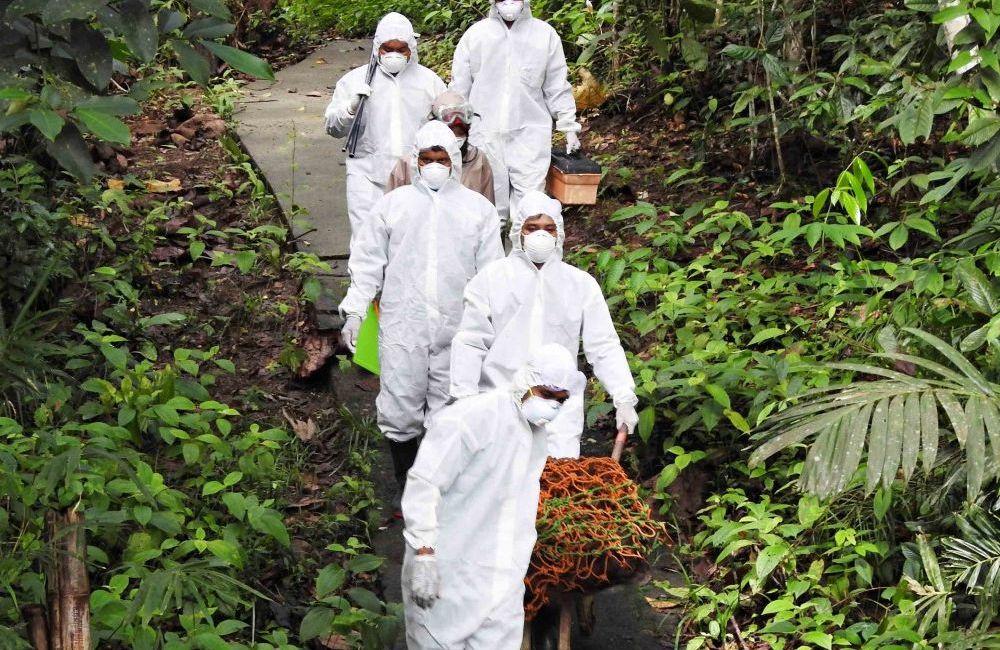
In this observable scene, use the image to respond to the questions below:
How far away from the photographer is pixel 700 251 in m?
8.29

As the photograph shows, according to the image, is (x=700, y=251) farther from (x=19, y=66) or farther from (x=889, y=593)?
(x=19, y=66)

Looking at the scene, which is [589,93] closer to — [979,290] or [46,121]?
[979,290]

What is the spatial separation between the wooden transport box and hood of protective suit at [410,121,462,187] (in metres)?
1.93

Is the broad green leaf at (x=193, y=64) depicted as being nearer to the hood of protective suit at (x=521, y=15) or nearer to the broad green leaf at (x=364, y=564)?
the broad green leaf at (x=364, y=564)

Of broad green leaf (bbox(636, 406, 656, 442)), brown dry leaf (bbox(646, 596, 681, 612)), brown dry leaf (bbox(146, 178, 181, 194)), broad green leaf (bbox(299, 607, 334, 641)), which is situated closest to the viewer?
broad green leaf (bbox(299, 607, 334, 641))

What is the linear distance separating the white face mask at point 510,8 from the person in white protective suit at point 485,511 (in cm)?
406

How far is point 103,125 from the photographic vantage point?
3248mm

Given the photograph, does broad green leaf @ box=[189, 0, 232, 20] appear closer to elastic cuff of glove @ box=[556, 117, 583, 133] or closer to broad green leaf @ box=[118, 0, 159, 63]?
broad green leaf @ box=[118, 0, 159, 63]

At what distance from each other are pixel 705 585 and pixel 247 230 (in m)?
5.17

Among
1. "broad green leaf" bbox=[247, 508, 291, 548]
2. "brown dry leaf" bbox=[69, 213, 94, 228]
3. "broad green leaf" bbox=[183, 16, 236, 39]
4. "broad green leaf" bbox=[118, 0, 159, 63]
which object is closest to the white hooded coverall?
"broad green leaf" bbox=[247, 508, 291, 548]

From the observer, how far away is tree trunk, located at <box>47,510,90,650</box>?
3424mm

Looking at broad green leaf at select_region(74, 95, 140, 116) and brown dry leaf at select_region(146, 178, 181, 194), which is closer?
broad green leaf at select_region(74, 95, 140, 116)

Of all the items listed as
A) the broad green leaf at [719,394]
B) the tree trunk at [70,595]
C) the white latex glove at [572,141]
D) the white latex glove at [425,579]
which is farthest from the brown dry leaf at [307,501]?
the white latex glove at [572,141]

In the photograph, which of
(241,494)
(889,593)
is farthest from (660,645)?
(241,494)
